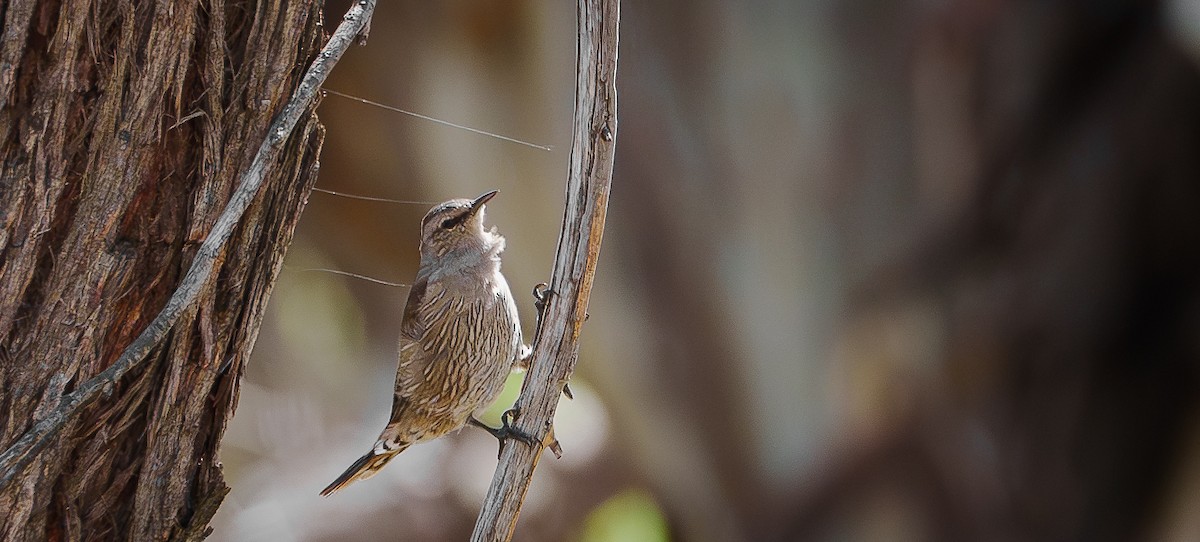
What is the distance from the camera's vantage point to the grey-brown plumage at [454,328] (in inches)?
89.1

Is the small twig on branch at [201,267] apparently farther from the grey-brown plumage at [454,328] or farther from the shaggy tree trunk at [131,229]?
the grey-brown plumage at [454,328]

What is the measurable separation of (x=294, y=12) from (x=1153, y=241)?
3.87 meters

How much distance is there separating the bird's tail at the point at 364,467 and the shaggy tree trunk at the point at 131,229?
974 mm

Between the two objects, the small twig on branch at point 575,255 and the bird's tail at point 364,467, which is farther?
the bird's tail at point 364,467

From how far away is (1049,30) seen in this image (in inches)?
157

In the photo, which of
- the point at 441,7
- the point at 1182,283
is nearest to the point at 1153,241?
the point at 1182,283

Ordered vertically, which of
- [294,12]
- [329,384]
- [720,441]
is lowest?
[329,384]

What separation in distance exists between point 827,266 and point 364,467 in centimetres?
271

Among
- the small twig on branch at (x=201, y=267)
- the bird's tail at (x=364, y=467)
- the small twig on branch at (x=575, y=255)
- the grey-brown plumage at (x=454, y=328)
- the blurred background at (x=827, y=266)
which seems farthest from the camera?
the blurred background at (x=827, y=266)

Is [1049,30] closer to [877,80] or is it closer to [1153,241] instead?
[877,80]

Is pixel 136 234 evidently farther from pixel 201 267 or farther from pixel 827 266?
pixel 827 266

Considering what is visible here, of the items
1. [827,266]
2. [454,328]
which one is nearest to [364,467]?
[454,328]

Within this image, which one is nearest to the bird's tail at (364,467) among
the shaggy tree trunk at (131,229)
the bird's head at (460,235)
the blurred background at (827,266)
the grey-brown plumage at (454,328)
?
the grey-brown plumage at (454,328)

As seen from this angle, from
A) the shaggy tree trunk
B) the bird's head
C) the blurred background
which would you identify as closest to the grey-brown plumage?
the bird's head
